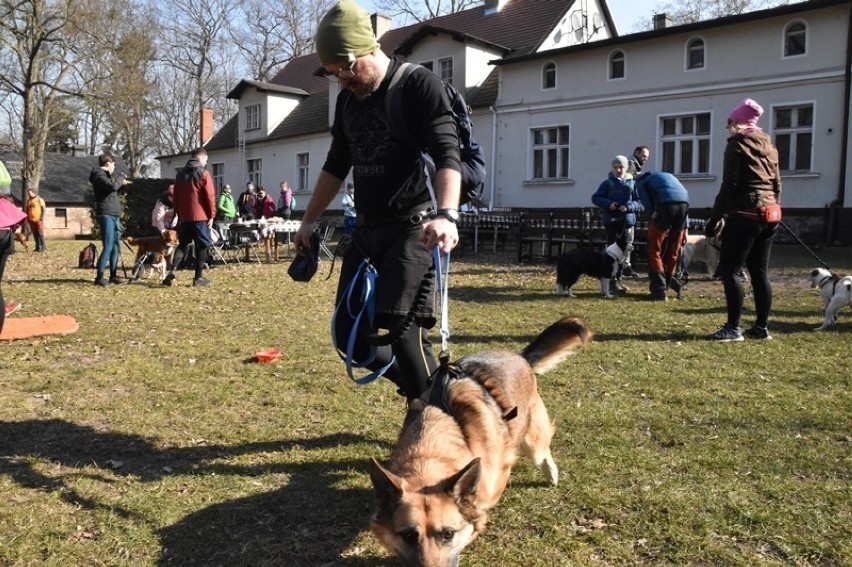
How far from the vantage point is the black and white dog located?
1014 cm

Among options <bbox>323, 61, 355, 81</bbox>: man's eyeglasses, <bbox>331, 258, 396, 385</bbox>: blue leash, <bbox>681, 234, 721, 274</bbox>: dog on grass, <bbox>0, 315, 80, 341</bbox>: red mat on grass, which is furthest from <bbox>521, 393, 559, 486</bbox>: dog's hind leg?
<bbox>681, 234, 721, 274</bbox>: dog on grass

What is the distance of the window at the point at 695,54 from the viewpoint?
2006 centimetres

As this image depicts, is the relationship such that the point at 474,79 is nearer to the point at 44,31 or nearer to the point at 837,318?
the point at 44,31

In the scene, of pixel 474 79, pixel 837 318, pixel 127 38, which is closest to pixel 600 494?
pixel 837 318

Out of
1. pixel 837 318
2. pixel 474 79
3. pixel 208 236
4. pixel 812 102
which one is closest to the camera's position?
pixel 837 318

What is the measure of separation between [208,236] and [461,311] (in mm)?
4951

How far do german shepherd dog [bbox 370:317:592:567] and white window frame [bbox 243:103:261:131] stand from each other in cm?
3316

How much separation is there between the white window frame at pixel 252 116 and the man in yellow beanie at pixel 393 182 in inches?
1290

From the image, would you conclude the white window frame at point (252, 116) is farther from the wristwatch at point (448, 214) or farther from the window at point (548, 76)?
the wristwatch at point (448, 214)

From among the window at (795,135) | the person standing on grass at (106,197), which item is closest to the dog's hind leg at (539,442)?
the person standing on grass at (106,197)

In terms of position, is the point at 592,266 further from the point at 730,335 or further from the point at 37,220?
the point at 37,220

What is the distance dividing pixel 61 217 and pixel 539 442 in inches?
1834

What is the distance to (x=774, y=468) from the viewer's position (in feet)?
11.5

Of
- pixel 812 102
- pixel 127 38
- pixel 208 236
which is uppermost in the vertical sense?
pixel 127 38
